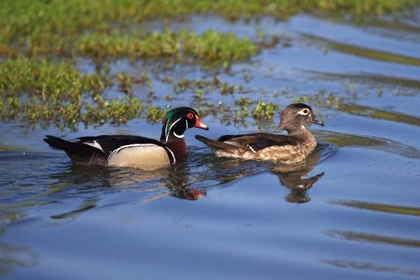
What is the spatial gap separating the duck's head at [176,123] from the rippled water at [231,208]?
0.36m

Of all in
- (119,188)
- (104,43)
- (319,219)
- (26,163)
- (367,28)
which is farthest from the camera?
(367,28)

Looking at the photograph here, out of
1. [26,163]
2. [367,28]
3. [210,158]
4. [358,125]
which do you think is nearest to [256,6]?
[367,28]

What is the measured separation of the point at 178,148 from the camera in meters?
11.0

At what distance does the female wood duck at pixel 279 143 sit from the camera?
11.0 metres

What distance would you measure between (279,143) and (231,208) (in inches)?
96.2

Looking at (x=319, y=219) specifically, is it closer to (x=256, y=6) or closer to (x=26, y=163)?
(x=26, y=163)

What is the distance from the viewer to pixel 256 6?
61.8ft

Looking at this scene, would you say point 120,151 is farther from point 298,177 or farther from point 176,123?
point 298,177

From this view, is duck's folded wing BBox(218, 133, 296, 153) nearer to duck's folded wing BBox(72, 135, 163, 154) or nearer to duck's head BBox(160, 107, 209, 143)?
duck's head BBox(160, 107, 209, 143)

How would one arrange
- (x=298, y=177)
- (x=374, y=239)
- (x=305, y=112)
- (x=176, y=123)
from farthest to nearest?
(x=305, y=112) < (x=176, y=123) < (x=298, y=177) < (x=374, y=239)

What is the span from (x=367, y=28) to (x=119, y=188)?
9444mm

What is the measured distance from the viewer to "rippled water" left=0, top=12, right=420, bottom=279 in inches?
293

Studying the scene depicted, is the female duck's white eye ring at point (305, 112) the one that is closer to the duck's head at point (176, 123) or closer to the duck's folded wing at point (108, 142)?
the duck's head at point (176, 123)

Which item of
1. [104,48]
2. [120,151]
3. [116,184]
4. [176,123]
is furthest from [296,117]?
[104,48]
